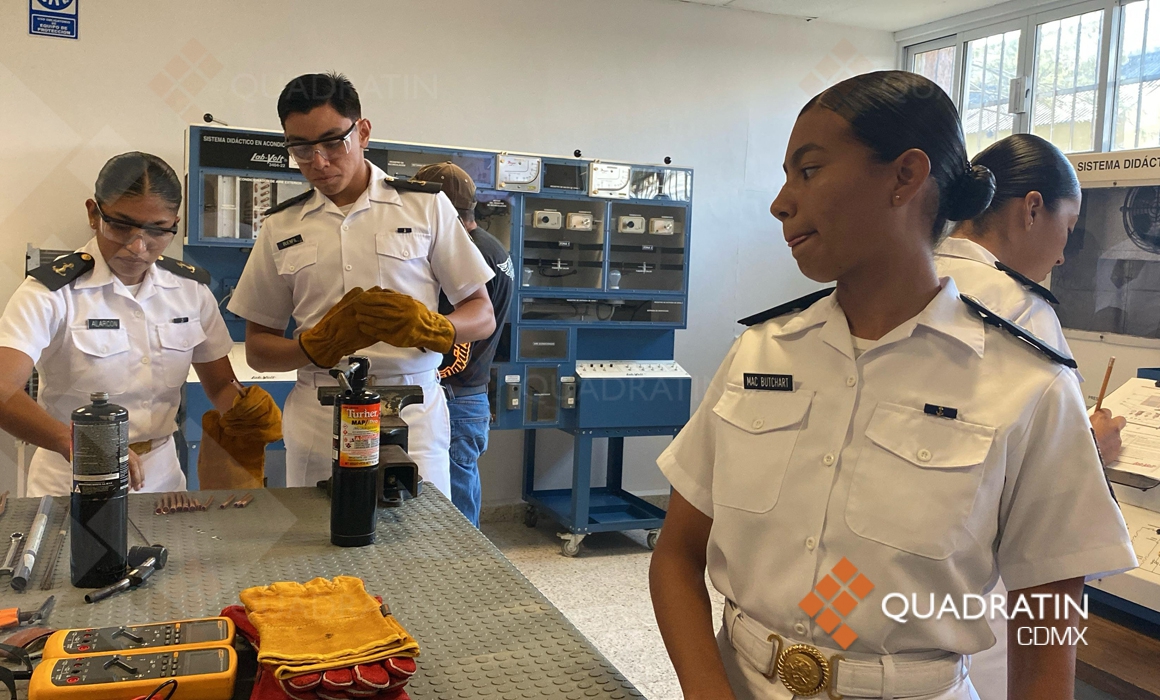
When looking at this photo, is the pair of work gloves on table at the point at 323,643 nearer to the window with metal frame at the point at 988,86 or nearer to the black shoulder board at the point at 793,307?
the black shoulder board at the point at 793,307

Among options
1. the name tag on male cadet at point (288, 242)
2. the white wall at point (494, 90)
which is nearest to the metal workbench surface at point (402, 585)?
the name tag on male cadet at point (288, 242)

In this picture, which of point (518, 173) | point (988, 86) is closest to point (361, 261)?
point (518, 173)

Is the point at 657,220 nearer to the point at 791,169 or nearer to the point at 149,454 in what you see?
the point at 149,454

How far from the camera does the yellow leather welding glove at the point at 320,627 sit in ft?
3.19

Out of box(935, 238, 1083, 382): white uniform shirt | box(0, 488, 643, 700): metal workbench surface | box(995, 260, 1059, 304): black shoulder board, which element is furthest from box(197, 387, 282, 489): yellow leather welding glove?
box(995, 260, 1059, 304): black shoulder board

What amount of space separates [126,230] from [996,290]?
1883mm

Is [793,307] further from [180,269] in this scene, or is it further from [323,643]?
[180,269]

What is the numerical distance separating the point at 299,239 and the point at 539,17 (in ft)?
9.61

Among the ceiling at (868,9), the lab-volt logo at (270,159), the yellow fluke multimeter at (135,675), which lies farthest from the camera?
the ceiling at (868,9)

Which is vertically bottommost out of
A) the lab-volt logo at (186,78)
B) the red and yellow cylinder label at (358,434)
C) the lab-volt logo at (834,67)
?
the red and yellow cylinder label at (358,434)

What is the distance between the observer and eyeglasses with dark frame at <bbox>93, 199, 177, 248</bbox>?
200cm

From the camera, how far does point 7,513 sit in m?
1.59

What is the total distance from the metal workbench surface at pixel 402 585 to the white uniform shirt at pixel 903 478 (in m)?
0.25

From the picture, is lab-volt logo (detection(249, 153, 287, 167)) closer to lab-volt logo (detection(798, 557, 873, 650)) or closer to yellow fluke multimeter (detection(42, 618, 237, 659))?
yellow fluke multimeter (detection(42, 618, 237, 659))
